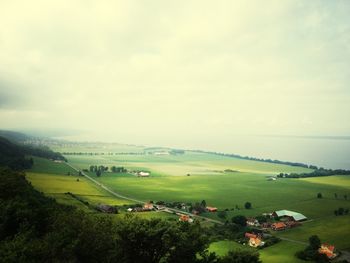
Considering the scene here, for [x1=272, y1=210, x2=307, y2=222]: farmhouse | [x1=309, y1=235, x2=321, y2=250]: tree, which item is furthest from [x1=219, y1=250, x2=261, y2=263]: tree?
[x1=272, y1=210, x2=307, y2=222]: farmhouse

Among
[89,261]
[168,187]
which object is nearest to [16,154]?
[168,187]

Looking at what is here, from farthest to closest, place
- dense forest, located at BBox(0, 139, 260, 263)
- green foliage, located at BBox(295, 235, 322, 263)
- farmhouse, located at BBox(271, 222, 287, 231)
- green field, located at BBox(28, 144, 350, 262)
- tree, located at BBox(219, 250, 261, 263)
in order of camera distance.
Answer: farmhouse, located at BBox(271, 222, 287, 231)
green field, located at BBox(28, 144, 350, 262)
green foliage, located at BBox(295, 235, 322, 263)
tree, located at BBox(219, 250, 261, 263)
dense forest, located at BBox(0, 139, 260, 263)

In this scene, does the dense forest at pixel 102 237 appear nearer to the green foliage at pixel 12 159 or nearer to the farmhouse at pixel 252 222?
the farmhouse at pixel 252 222

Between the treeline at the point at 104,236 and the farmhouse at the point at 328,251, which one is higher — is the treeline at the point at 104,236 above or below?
above

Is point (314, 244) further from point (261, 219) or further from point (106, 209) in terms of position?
point (106, 209)

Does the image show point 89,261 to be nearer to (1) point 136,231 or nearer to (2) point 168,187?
(1) point 136,231

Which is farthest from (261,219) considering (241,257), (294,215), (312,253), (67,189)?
(67,189)

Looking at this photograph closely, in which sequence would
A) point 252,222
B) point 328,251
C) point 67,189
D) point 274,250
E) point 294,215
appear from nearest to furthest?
point 328,251
point 274,250
point 252,222
point 294,215
point 67,189

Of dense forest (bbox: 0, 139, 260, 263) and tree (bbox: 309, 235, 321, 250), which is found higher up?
dense forest (bbox: 0, 139, 260, 263)

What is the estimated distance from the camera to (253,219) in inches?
2176

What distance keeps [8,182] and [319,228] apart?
45.8 meters

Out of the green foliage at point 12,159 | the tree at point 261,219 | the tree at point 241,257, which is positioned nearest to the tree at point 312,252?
the tree at point 241,257

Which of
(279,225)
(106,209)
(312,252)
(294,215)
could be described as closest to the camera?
(312,252)

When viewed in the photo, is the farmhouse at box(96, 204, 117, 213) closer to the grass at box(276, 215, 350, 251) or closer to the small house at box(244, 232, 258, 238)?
the small house at box(244, 232, 258, 238)
